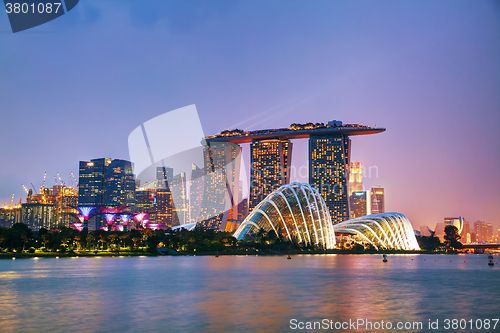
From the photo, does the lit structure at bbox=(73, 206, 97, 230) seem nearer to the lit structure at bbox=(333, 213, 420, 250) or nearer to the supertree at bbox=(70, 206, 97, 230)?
the supertree at bbox=(70, 206, 97, 230)

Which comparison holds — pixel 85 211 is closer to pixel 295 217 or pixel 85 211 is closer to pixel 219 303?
pixel 295 217

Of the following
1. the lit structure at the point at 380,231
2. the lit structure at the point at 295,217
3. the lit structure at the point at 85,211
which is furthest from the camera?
the lit structure at the point at 85,211

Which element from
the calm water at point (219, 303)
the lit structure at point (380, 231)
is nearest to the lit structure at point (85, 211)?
the lit structure at point (380, 231)

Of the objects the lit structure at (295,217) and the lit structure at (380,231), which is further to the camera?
the lit structure at (380,231)

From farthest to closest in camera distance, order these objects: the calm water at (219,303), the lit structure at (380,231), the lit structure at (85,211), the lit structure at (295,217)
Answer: the lit structure at (85,211) → the lit structure at (380,231) → the lit structure at (295,217) → the calm water at (219,303)

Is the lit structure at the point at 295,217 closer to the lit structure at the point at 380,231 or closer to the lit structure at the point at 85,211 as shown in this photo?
the lit structure at the point at 380,231

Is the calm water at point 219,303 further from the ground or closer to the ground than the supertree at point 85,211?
closer to the ground

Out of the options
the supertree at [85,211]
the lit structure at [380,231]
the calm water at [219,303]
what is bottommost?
the calm water at [219,303]

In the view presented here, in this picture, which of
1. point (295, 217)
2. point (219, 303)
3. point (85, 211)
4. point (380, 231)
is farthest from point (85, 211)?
point (219, 303)
